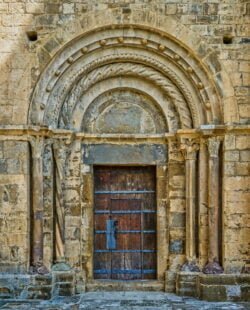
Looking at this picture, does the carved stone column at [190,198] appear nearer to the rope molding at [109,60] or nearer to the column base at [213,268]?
the column base at [213,268]

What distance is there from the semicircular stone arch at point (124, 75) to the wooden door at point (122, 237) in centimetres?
133

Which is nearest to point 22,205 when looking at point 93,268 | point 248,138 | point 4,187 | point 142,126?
point 4,187

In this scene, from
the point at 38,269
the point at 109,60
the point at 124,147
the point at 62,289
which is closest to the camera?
the point at 38,269

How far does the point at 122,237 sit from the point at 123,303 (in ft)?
3.92

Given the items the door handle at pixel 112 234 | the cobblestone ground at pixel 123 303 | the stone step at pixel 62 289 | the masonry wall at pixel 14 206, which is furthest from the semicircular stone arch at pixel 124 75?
the cobblestone ground at pixel 123 303

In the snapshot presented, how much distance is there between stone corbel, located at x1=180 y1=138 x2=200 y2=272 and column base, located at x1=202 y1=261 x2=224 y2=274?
0.23 meters

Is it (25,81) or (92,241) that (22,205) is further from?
(25,81)

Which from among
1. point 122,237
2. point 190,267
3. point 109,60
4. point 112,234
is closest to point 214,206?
point 190,267

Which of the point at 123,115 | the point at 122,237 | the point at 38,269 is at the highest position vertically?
the point at 123,115

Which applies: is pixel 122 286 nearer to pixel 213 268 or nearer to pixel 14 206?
pixel 213 268

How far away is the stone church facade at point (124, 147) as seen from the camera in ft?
26.2

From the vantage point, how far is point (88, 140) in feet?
28.1

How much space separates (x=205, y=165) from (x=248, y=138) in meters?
0.76

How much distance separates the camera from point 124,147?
8.59 metres
